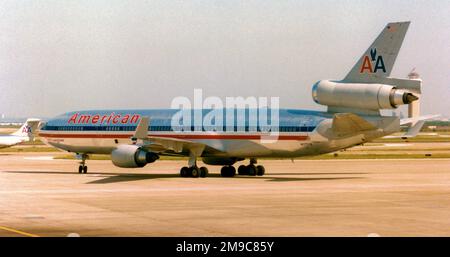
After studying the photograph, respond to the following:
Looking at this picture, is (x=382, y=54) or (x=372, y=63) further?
(x=372, y=63)

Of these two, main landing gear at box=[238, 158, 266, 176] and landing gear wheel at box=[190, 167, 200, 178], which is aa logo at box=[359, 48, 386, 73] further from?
landing gear wheel at box=[190, 167, 200, 178]

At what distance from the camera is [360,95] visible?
42750 millimetres

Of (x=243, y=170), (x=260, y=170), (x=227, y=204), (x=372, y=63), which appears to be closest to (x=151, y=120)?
(x=243, y=170)

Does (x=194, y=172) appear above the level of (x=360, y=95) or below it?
below

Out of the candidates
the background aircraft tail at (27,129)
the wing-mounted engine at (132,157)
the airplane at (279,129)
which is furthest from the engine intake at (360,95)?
the background aircraft tail at (27,129)

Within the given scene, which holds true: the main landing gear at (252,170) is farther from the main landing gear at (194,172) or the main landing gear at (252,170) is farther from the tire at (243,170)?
the main landing gear at (194,172)

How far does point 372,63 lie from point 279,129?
7.63 meters

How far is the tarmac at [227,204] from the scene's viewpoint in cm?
2344

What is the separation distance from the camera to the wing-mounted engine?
153ft

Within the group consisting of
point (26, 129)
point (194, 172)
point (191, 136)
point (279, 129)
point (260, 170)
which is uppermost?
point (26, 129)

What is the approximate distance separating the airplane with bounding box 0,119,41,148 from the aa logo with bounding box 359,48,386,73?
56073mm

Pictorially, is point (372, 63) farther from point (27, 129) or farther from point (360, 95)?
point (27, 129)
